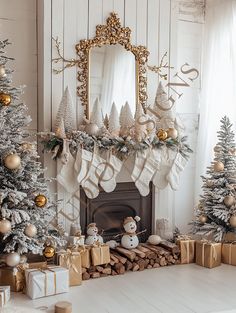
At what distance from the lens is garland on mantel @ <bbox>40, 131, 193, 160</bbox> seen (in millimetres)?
3299

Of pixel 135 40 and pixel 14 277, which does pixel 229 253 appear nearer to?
pixel 14 277

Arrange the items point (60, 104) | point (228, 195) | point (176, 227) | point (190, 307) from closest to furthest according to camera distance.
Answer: point (190, 307), point (60, 104), point (228, 195), point (176, 227)

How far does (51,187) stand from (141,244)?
94cm

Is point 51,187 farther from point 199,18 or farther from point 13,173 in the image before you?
point 199,18

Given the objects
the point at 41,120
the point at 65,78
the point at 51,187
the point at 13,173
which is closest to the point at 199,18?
the point at 65,78

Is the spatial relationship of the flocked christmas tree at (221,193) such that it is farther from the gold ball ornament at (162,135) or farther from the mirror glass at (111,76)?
the mirror glass at (111,76)

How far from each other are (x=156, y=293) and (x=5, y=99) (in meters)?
1.66

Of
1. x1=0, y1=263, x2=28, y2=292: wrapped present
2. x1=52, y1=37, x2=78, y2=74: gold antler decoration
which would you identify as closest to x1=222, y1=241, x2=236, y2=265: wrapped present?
x1=0, y1=263, x2=28, y2=292: wrapped present

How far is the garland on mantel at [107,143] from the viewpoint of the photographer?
130 inches

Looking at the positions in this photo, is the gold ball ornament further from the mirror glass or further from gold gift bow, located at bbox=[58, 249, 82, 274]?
gold gift bow, located at bbox=[58, 249, 82, 274]

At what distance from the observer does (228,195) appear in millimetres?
3602

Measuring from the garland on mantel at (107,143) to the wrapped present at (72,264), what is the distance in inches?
29.2

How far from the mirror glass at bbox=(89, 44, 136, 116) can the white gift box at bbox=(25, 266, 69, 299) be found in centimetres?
133

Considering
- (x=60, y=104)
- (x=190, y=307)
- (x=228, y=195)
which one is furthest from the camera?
(x=228, y=195)
